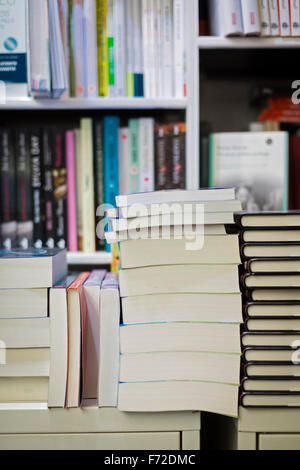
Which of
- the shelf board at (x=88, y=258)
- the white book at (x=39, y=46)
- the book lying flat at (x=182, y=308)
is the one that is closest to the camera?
the book lying flat at (x=182, y=308)

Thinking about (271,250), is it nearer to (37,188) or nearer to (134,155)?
(134,155)

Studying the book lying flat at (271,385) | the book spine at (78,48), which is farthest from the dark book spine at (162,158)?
the book lying flat at (271,385)

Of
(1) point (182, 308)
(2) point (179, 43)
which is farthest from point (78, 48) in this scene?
(1) point (182, 308)

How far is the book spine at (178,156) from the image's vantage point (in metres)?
1.05

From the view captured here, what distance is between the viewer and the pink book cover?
107cm

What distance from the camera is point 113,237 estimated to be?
2.43ft

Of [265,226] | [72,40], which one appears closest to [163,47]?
[72,40]

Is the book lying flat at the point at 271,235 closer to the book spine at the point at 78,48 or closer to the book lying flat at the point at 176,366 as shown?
the book lying flat at the point at 176,366

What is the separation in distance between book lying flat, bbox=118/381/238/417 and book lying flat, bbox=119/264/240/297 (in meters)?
0.17

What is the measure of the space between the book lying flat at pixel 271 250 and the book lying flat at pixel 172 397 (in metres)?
0.25
